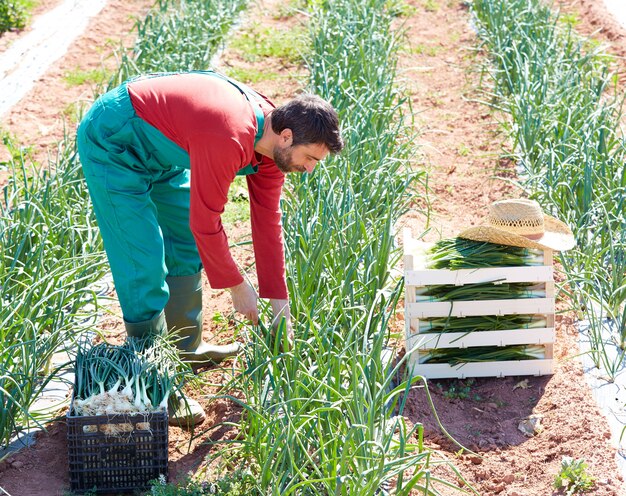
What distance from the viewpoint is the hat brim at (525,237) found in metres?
3.12

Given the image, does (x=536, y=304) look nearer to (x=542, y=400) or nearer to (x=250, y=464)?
(x=542, y=400)

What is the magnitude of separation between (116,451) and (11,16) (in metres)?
5.43

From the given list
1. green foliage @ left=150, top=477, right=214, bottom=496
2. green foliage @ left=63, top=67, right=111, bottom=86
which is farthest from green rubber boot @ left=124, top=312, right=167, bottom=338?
green foliage @ left=63, top=67, right=111, bottom=86

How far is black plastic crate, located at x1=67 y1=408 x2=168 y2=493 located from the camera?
8.41ft

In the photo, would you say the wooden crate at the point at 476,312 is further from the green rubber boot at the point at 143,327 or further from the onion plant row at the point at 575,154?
the green rubber boot at the point at 143,327

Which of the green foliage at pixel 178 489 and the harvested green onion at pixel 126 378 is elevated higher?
the harvested green onion at pixel 126 378

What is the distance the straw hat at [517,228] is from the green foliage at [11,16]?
5186 mm

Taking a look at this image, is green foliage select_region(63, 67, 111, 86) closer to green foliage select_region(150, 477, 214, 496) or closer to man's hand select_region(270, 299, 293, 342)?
man's hand select_region(270, 299, 293, 342)

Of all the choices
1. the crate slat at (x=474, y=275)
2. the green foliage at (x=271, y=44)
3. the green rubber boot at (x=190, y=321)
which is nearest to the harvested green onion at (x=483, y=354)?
the crate slat at (x=474, y=275)

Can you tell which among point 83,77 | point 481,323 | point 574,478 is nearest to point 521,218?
point 481,323

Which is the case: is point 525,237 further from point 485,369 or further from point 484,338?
point 485,369

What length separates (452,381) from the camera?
3314 mm

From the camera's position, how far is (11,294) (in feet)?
10.8

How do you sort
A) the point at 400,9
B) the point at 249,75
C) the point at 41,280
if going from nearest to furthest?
the point at 41,280 < the point at 249,75 < the point at 400,9
